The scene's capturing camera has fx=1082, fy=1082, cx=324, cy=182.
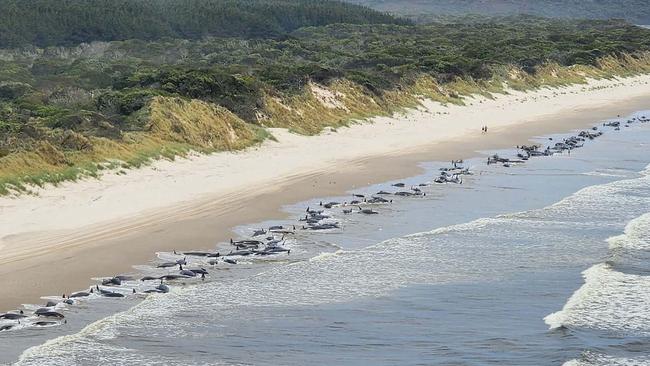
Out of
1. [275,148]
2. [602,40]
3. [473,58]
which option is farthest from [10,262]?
[602,40]

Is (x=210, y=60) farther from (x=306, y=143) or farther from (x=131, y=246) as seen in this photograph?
(x=131, y=246)

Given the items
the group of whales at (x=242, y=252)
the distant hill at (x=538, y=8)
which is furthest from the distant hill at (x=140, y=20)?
the distant hill at (x=538, y=8)

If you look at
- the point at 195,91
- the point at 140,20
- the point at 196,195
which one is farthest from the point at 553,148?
the point at 140,20

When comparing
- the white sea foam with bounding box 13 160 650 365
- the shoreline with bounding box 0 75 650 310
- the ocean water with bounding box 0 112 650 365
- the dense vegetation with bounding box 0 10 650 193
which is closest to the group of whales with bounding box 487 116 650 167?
the shoreline with bounding box 0 75 650 310

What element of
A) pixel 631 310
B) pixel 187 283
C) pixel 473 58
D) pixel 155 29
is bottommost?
pixel 631 310

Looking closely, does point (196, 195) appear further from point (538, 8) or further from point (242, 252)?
point (538, 8)
